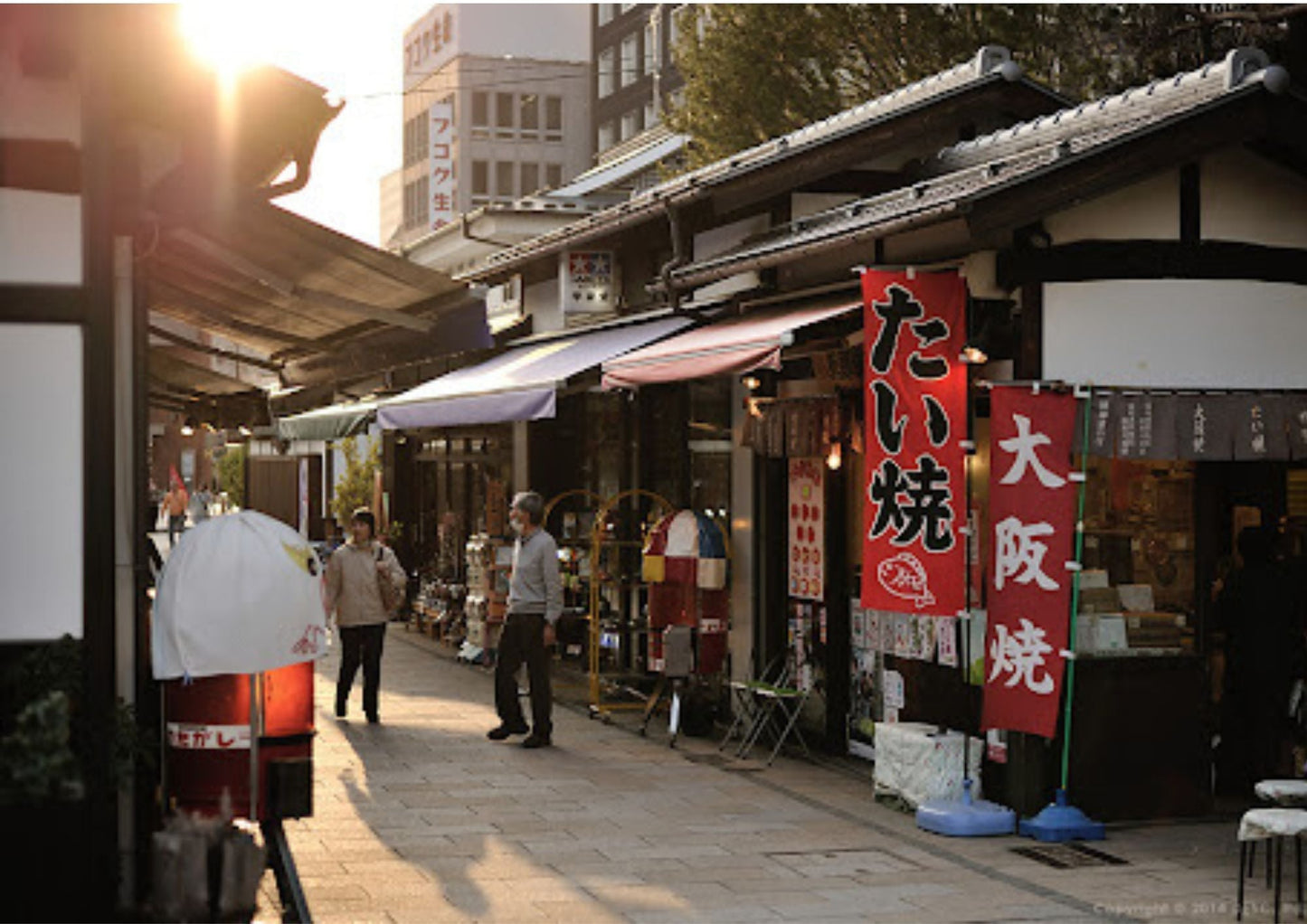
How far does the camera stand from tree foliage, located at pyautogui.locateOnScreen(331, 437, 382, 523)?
30250 mm

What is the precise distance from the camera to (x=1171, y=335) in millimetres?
10898

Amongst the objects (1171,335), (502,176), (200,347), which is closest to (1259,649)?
(1171,335)

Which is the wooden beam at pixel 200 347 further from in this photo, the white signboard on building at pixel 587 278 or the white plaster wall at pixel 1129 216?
the white plaster wall at pixel 1129 216

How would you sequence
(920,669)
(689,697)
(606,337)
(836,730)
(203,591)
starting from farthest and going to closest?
(606,337), (689,697), (836,730), (920,669), (203,591)

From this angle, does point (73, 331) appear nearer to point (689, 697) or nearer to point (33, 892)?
point (33, 892)

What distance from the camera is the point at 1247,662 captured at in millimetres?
11570

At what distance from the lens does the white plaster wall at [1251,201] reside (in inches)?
435

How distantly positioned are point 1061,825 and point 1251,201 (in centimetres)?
431

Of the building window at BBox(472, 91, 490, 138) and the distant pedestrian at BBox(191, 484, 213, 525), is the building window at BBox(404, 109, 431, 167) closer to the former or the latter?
the building window at BBox(472, 91, 490, 138)

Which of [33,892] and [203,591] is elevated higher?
[203,591]

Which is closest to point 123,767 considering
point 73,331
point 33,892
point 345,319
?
point 33,892

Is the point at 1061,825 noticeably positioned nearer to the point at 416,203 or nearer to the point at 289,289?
the point at 289,289

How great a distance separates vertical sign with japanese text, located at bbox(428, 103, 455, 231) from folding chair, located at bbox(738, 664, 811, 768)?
150 feet

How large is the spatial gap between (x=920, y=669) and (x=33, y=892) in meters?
7.39
